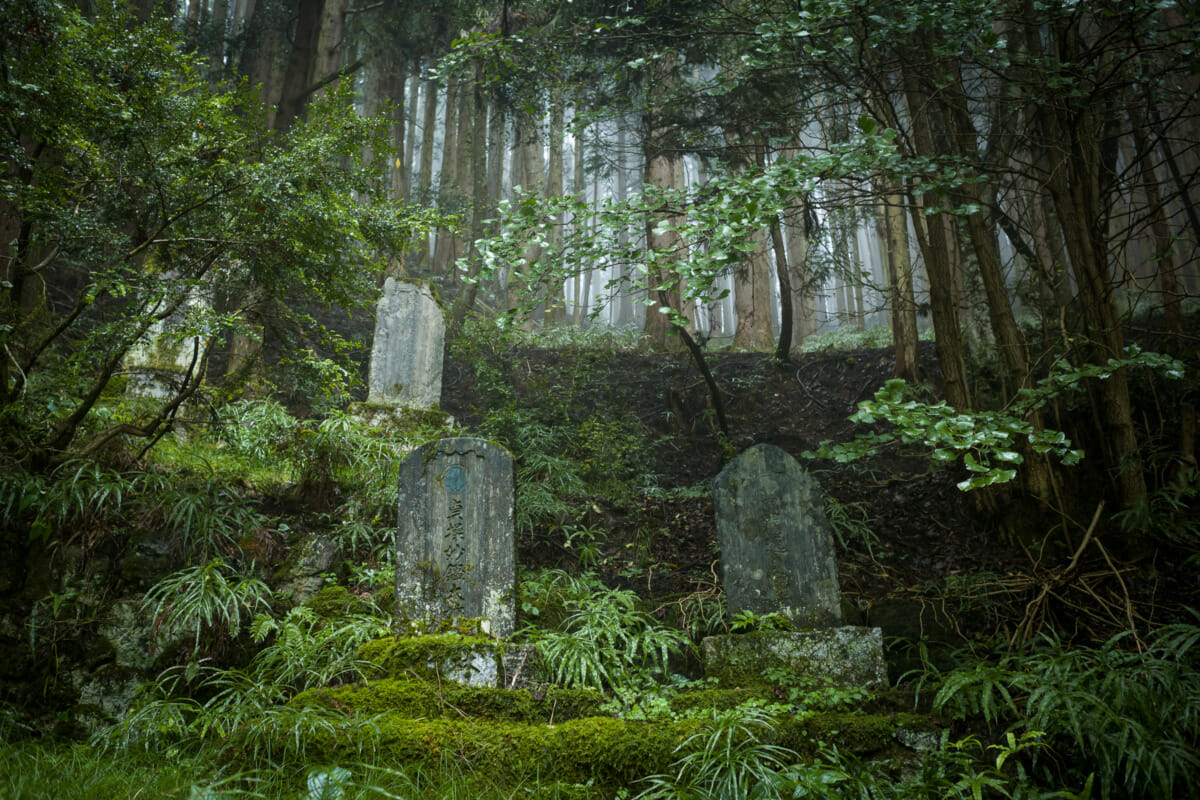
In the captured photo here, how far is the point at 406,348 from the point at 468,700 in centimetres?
448

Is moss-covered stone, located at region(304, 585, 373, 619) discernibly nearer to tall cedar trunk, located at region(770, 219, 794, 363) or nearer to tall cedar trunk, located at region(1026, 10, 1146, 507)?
tall cedar trunk, located at region(1026, 10, 1146, 507)

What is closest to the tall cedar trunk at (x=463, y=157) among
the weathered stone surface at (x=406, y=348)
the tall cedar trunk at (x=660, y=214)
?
the tall cedar trunk at (x=660, y=214)

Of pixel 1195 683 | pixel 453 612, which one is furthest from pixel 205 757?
pixel 1195 683

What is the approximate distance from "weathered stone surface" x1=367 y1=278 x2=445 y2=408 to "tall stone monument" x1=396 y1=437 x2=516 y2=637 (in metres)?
2.77

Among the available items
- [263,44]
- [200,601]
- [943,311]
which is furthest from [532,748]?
[263,44]

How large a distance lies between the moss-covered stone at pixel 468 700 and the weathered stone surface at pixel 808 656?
0.75 m

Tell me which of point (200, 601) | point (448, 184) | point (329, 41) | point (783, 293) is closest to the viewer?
point (200, 601)

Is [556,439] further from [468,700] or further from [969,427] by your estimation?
[969,427]

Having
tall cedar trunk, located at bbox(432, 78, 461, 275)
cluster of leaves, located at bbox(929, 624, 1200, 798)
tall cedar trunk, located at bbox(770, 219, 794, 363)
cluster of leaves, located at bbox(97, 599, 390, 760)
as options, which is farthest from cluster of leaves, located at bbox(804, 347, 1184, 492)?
tall cedar trunk, located at bbox(432, 78, 461, 275)

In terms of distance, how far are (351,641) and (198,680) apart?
87cm

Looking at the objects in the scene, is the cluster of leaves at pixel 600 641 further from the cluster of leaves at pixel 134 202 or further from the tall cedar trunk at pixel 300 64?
the tall cedar trunk at pixel 300 64

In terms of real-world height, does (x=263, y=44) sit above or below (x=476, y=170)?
above

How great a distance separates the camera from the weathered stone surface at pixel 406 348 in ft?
22.5

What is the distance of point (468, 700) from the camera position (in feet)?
10.9
